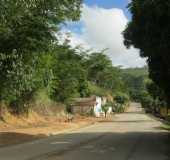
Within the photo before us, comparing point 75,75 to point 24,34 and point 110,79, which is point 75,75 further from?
point 110,79

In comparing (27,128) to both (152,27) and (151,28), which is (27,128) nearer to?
(151,28)

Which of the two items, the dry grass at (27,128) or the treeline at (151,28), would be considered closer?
the treeline at (151,28)

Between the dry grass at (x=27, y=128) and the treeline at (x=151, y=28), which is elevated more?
the treeline at (x=151, y=28)

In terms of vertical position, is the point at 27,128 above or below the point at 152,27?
below

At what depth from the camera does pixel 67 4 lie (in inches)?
1241

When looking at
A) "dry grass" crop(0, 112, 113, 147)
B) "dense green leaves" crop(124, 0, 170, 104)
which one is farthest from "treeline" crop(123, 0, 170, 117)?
"dry grass" crop(0, 112, 113, 147)

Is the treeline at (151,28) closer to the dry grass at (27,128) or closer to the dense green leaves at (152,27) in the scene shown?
the dense green leaves at (152,27)

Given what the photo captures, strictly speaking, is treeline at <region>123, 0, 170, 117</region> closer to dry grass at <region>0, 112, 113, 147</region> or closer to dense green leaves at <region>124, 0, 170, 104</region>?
dense green leaves at <region>124, 0, 170, 104</region>

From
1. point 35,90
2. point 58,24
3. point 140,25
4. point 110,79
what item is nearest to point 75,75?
A: point 35,90

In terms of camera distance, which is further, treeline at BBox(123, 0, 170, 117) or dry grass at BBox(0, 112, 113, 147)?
dry grass at BBox(0, 112, 113, 147)

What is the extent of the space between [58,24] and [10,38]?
3.53 m

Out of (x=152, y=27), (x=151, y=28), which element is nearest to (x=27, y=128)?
(x=151, y=28)

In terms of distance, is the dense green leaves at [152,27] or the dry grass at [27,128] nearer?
the dense green leaves at [152,27]

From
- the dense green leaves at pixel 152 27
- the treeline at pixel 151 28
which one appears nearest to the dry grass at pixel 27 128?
the treeline at pixel 151 28
